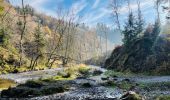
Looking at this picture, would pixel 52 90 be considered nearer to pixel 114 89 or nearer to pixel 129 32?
pixel 114 89

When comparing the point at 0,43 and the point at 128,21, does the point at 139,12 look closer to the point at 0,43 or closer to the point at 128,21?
the point at 128,21

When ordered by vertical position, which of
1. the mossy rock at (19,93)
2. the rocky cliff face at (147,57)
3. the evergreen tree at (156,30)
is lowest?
the mossy rock at (19,93)

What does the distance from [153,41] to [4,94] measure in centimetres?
3747

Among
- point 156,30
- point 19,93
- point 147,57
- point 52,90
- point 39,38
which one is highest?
point 39,38

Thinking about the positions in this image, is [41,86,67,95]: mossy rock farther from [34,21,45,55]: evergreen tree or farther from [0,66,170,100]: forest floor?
[34,21,45,55]: evergreen tree

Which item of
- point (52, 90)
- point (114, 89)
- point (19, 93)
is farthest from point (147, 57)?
point (19, 93)

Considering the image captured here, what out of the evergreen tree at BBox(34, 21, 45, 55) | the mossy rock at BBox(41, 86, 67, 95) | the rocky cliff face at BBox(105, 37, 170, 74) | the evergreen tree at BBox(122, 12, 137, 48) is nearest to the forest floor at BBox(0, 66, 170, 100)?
the mossy rock at BBox(41, 86, 67, 95)

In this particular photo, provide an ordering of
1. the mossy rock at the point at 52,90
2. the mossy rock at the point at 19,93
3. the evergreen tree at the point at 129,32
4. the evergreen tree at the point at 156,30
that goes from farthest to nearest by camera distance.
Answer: the evergreen tree at the point at 129,32 < the evergreen tree at the point at 156,30 < the mossy rock at the point at 52,90 < the mossy rock at the point at 19,93

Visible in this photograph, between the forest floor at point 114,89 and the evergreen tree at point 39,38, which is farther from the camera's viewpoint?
the evergreen tree at point 39,38

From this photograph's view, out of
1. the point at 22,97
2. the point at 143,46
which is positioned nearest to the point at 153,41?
the point at 143,46

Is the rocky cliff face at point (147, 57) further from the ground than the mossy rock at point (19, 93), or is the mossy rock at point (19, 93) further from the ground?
the rocky cliff face at point (147, 57)

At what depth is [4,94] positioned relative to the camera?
29.5m

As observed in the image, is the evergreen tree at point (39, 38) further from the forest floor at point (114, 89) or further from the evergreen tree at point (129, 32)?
the forest floor at point (114, 89)

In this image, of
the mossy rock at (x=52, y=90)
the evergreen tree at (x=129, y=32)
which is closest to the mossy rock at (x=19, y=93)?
the mossy rock at (x=52, y=90)
